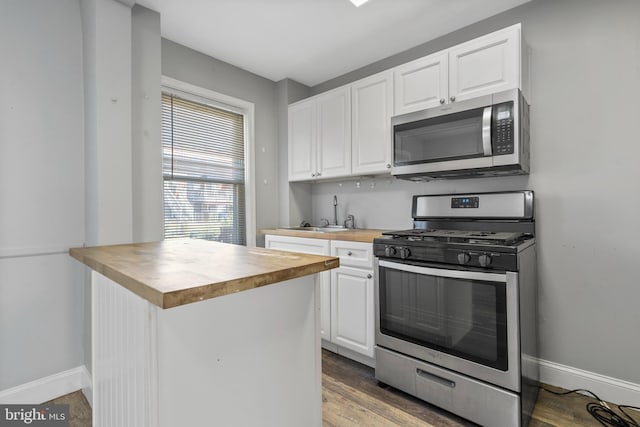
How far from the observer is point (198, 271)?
90 cm

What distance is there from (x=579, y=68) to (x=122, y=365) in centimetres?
288

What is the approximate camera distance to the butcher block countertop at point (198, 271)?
2.38 ft

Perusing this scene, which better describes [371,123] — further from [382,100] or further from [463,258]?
[463,258]

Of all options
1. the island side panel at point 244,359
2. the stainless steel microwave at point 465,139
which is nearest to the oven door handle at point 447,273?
the stainless steel microwave at point 465,139

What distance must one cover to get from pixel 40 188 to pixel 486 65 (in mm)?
2945

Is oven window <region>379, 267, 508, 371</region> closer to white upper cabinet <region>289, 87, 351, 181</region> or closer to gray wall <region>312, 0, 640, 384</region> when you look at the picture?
gray wall <region>312, 0, 640, 384</region>

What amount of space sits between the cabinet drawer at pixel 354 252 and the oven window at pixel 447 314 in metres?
0.19

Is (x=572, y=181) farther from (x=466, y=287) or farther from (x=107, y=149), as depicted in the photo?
(x=107, y=149)

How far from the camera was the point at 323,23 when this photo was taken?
237cm

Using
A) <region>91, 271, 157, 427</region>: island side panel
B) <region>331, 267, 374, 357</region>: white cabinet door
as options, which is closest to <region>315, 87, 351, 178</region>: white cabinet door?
<region>331, 267, 374, 357</region>: white cabinet door

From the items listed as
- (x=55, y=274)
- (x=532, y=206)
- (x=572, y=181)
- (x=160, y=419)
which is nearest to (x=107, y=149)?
(x=55, y=274)

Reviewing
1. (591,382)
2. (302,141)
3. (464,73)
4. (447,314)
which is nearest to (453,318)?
(447,314)

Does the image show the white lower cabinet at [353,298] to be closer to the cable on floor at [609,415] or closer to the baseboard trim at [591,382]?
the baseboard trim at [591,382]

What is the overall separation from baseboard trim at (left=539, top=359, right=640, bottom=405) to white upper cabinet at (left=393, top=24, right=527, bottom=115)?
1.85m
